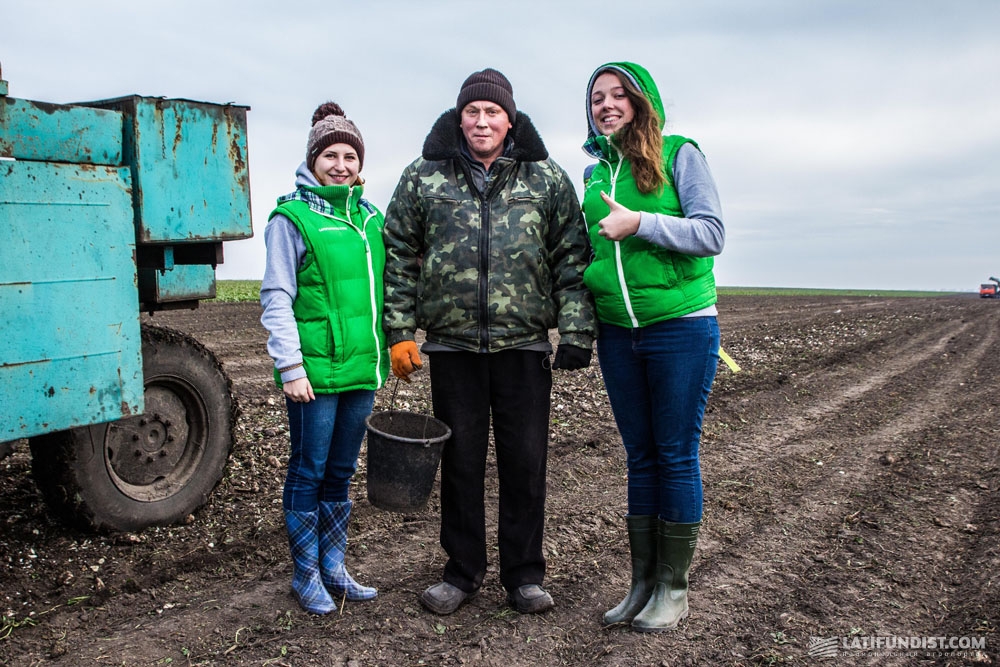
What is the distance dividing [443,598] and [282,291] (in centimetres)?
141

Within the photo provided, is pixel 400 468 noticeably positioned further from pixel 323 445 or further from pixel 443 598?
pixel 443 598

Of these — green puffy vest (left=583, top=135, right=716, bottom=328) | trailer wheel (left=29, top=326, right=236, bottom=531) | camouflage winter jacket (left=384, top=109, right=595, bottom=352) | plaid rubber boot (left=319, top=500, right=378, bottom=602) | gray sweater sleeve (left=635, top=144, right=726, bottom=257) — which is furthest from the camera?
trailer wheel (left=29, top=326, right=236, bottom=531)

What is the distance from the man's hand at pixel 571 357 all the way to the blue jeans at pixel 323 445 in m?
0.81

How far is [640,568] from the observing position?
354 cm

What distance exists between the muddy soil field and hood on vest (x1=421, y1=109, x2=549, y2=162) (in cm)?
187

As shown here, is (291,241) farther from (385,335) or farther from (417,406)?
(417,406)

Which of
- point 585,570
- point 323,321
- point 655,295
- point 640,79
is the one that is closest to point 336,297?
point 323,321

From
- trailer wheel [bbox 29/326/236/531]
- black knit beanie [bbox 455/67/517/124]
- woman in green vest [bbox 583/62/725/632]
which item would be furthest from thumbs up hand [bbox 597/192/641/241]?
trailer wheel [bbox 29/326/236/531]

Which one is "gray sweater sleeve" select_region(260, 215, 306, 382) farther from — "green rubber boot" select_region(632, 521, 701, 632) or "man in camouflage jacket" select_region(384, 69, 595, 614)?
"green rubber boot" select_region(632, 521, 701, 632)

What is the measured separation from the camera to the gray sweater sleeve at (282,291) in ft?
10.7

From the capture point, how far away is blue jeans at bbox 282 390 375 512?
339cm

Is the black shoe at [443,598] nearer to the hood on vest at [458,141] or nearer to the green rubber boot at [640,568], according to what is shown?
the green rubber boot at [640,568]

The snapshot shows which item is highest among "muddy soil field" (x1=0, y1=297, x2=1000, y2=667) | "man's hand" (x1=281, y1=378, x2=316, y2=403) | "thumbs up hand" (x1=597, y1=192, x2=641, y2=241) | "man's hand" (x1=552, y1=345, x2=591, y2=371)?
"thumbs up hand" (x1=597, y1=192, x2=641, y2=241)

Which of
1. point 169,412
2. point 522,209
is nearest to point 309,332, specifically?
point 522,209
